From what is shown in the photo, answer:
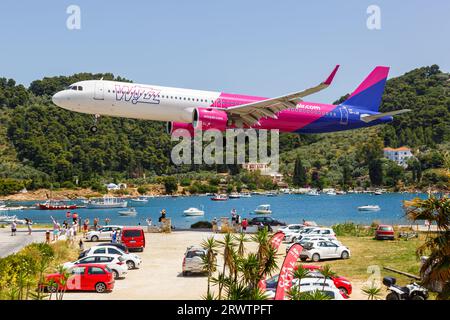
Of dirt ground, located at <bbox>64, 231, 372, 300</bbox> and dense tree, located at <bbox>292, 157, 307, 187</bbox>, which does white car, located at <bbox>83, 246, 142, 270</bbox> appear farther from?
dense tree, located at <bbox>292, 157, 307, 187</bbox>

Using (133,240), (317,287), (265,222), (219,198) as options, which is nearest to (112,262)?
(133,240)

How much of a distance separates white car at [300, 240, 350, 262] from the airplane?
1308 cm

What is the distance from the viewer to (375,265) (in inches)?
1331

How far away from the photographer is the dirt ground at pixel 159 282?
24.6 m

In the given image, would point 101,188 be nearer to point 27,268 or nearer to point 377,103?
point 377,103

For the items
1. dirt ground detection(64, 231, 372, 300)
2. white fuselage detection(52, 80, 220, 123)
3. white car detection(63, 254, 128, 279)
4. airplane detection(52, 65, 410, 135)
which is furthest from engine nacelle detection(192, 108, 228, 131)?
white car detection(63, 254, 128, 279)

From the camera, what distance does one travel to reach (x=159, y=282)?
2814cm

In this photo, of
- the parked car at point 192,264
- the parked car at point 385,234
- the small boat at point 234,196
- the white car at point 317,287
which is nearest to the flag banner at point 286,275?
the white car at point 317,287

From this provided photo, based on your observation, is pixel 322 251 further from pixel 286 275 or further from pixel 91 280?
pixel 286 275

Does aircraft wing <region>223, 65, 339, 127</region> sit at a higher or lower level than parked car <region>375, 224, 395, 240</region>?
higher

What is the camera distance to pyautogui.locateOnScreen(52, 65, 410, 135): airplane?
151ft

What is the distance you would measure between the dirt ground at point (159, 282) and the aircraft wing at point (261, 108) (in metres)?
12.8

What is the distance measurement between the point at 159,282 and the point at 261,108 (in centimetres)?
2484
